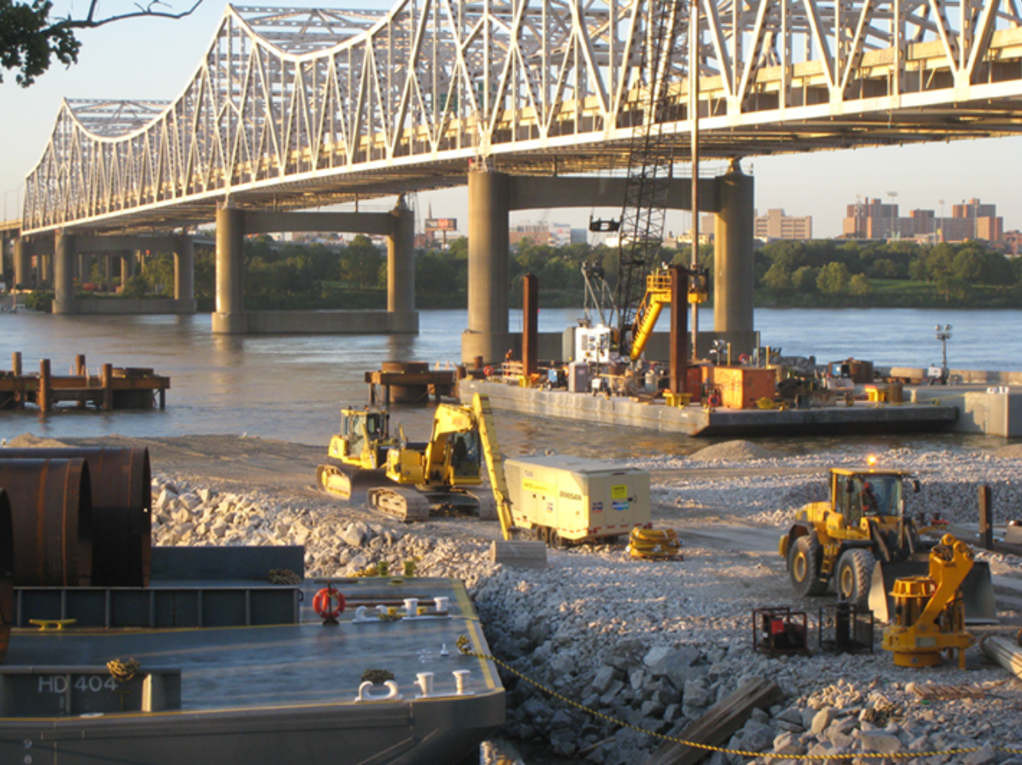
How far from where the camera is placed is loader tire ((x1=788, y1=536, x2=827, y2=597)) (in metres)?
16.4

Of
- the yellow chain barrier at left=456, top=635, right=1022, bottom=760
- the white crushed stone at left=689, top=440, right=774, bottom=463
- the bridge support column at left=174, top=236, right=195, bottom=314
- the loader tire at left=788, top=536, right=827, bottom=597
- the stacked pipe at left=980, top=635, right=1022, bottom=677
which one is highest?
the bridge support column at left=174, top=236, right=195, bottom=314

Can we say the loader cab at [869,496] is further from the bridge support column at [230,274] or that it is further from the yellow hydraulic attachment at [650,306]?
the bridge support column at [230,274]

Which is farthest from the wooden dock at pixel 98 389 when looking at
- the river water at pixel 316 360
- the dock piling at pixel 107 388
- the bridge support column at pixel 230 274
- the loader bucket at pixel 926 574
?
the bridge support column at pixel 230 274

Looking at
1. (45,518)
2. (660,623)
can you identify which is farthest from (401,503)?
(45,518)

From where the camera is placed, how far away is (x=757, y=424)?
44.3 meters

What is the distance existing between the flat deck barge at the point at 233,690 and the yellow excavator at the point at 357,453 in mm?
11379

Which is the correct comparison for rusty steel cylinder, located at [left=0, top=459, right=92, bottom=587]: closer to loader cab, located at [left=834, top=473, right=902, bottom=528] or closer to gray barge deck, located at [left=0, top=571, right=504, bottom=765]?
gray barge deck, located at [left=0, top=571, right=504, bottom=765]

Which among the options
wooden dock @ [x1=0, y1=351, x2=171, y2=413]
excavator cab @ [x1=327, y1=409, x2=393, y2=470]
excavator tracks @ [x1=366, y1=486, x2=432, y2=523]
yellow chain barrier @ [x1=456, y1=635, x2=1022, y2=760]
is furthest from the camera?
wooden dock @ [x1=0, y1=351, x2=171, y2=413]

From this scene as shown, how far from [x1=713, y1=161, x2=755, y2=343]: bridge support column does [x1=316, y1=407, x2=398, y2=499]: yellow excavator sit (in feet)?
166

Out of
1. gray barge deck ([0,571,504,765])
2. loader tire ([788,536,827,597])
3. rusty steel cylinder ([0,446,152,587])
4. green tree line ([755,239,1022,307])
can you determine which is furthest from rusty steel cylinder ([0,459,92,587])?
green tree line ([755,239,1022,307])

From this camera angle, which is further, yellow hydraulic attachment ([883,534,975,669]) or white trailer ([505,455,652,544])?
white trailer ([505,455,652,544])

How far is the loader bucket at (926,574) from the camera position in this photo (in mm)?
14656

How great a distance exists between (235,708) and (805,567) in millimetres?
7791

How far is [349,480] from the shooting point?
26.7 metres
